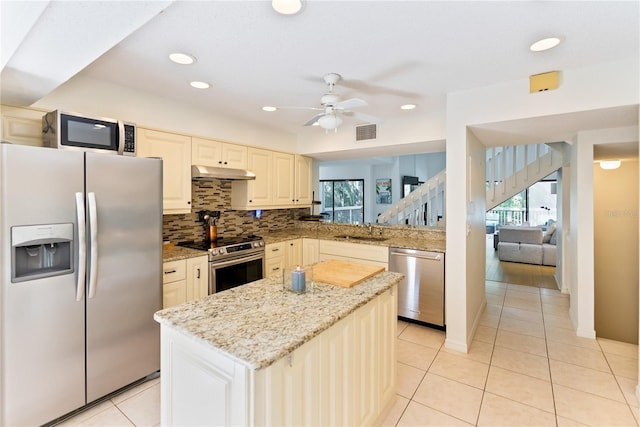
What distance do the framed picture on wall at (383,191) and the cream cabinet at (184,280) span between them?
6.14 m

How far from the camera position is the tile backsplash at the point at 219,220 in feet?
11.3

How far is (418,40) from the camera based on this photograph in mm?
1871

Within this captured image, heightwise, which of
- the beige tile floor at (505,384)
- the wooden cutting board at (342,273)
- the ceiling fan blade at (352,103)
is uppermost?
the ceiling fan blade at (352,103)

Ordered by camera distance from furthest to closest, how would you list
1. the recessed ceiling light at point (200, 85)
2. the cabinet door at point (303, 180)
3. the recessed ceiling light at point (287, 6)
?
the cabinet door at point (303, 180) < the recessed ceiling light at point (200, 85) < the recessed ceiling light at point (287, 6)

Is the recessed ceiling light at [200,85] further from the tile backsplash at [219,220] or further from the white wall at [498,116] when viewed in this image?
the white wall at [498,116]

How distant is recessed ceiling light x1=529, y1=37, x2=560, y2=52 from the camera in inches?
72.8

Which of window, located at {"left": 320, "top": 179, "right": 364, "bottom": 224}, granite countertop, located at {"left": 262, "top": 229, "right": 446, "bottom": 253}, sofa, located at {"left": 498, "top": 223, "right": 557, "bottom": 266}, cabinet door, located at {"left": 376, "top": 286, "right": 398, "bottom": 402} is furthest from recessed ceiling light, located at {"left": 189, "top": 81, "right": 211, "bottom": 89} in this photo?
sofa, located at {"left": 498, "top": 223, "right": 557, "bottom": 266}

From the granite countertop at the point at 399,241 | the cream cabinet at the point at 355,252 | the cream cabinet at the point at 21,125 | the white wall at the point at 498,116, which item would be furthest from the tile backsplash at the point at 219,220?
the white wall at the point at 498,116

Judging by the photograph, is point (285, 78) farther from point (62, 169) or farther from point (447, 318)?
point (447, 318)

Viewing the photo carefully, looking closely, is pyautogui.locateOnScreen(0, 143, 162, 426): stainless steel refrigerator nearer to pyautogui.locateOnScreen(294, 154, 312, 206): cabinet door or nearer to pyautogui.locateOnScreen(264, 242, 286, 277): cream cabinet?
pyautogui.locateOnScreen(264, 242, 286, 277): cream cabinet

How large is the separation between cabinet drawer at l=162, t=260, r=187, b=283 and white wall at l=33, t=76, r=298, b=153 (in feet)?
4.29

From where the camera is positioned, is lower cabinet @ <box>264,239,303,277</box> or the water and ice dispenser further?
lower cabinet @ <box>264,239,303,277</box>

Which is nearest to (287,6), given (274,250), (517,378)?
(274,250)

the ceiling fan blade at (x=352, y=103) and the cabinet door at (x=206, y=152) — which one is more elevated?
the ceiling fan blade at (x=352, y=103)
